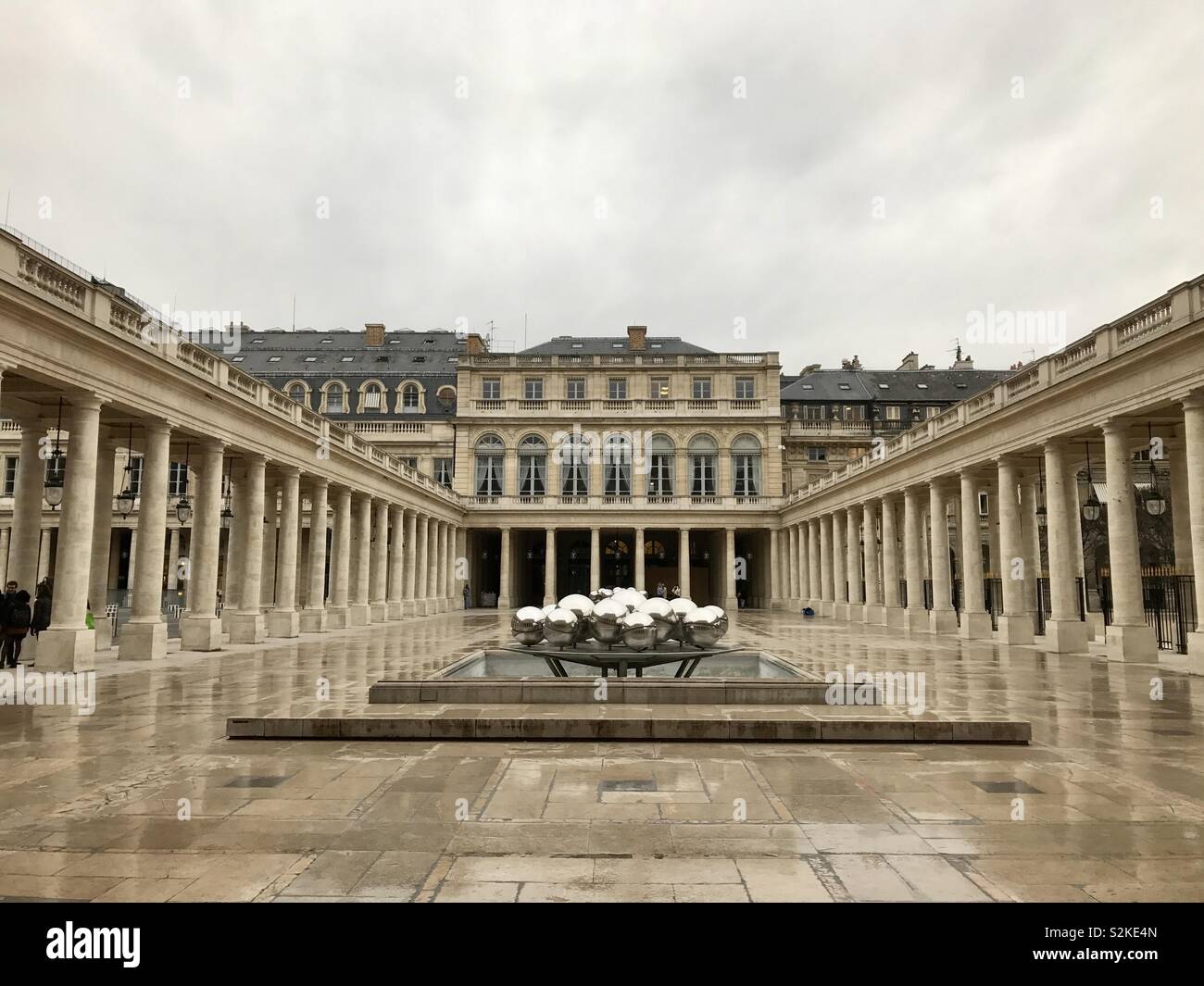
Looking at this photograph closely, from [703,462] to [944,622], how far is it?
28703 mm

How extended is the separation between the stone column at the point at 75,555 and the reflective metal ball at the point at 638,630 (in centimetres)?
1146

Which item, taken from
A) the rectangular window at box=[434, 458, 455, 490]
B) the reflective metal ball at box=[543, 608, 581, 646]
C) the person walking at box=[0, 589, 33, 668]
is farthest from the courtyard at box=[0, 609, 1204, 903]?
the rectangular window at box=[434, 458, 455, 490]

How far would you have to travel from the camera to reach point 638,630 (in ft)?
43.5

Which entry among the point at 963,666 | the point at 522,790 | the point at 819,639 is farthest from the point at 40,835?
the point at 819,639

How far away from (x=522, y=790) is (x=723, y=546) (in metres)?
50.4

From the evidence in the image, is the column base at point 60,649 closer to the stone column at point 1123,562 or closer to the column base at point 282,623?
the column base at point 282,623

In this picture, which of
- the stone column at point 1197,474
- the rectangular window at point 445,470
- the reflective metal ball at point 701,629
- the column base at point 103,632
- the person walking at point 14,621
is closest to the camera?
the reflective metal ball at point 701,629

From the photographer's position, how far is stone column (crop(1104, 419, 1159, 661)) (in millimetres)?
18906

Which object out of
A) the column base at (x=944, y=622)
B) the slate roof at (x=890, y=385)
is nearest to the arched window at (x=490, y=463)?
the slate roof at (x=890, y=385)

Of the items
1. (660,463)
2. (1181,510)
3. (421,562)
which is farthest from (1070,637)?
(660,463)

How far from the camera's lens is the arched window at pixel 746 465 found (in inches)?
2197

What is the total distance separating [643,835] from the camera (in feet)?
19.5
